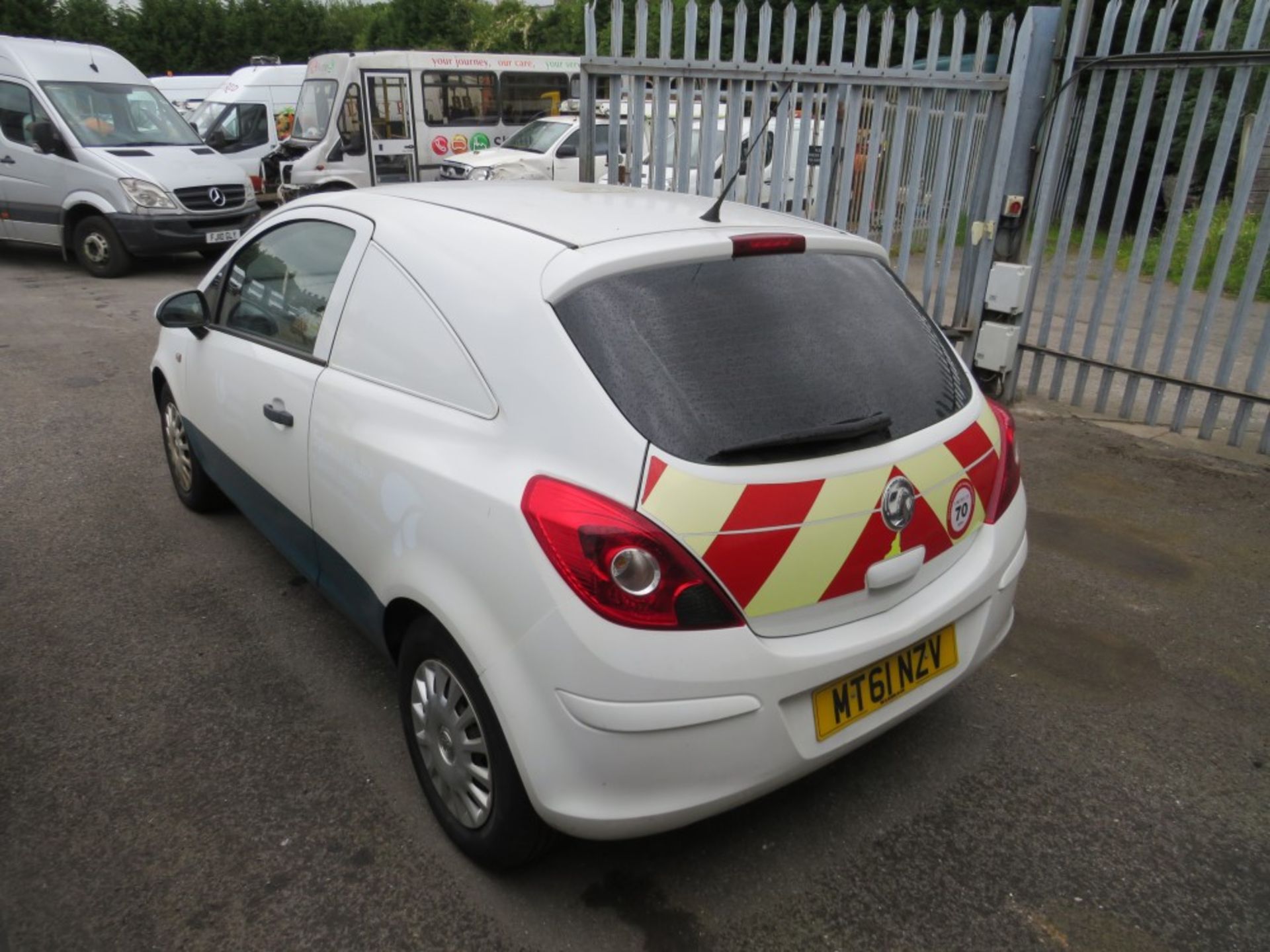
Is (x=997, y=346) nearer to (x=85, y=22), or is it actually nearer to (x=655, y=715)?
(x=655, y=715)

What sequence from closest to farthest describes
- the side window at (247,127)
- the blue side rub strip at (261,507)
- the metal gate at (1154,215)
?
1. the blue side rub strip at (261,507)
2. the metal gate at (1154,215)
3. the side window at (247,127)

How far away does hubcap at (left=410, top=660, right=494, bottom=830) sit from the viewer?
2.29 m

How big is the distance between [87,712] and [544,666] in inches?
74.4

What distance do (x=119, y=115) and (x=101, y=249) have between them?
174cm

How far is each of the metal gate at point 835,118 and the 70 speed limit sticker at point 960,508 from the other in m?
3.20

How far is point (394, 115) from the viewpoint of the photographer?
15.2 metres

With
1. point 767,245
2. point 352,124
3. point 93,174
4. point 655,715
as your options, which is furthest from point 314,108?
point 655,715

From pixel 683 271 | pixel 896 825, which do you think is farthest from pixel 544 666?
pixel 896 825

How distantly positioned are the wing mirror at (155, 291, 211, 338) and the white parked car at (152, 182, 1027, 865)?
3.51ft

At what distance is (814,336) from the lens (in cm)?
243

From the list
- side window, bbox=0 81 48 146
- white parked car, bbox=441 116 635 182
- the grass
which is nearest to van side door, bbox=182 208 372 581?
the grass

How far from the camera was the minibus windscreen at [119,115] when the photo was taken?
34.0ft

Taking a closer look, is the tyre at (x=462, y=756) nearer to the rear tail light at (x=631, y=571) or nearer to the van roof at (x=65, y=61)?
the rear tail light at (x=631, y=571)

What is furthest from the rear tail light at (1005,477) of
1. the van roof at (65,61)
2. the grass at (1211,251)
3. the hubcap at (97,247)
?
the van roof at (65,61)
